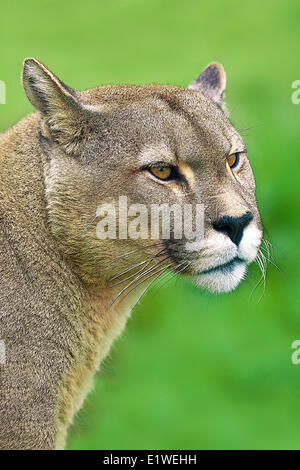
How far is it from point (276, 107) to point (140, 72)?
3.26 m

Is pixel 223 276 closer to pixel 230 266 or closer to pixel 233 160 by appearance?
pixel 230 266

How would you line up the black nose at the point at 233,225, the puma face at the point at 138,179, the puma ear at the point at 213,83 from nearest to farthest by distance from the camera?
1. the black nose at the point at 233,225
2. the puma face at the point at 138,179
3. the puma ear at the point at 213,83

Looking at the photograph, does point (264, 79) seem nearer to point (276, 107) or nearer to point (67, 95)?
point (276, 107)

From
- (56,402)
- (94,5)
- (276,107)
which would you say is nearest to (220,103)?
Result: (56,402)

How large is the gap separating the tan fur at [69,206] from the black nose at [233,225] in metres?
0.06

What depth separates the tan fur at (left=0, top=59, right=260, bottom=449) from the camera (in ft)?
21.4

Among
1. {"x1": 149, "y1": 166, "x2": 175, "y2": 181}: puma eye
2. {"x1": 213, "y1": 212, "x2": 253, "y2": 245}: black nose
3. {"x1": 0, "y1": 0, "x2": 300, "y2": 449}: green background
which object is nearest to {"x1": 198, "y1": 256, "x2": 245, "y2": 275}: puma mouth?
{"x1": 213, "y1": 212, "x2": 253, "y2": 245}: black nose

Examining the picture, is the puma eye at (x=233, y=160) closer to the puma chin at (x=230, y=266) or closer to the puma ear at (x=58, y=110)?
the puma chin at (x=230, y=266)

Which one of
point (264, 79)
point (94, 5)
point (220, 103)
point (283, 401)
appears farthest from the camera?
point (94, 5)

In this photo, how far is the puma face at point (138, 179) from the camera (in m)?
6.61

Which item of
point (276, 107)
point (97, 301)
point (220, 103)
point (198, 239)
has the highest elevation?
point (220, 103)

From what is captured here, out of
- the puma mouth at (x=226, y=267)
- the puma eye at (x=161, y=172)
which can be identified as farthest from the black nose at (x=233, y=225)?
the puma eye at (x=161, y=172)

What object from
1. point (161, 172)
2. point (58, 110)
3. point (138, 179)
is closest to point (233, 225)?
point (161, 172)

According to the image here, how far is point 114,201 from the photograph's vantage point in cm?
671
